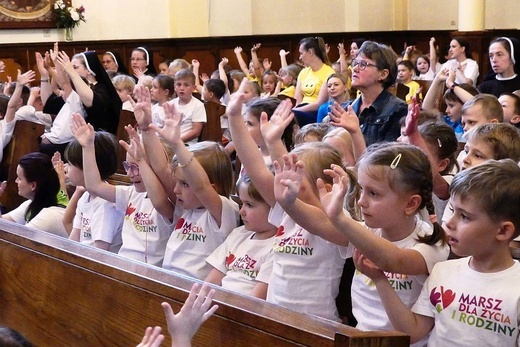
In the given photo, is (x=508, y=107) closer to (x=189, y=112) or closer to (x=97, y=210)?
(x=97, y=210)

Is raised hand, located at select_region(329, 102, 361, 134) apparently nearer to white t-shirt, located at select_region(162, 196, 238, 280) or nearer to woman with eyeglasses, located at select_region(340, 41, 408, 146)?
white t-shirt, located at select_region(162, 196, 238, 280)

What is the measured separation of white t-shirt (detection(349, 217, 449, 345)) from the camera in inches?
101

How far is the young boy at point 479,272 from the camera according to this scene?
225 centimetres

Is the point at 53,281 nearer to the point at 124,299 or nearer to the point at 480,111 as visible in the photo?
the point at 124,299

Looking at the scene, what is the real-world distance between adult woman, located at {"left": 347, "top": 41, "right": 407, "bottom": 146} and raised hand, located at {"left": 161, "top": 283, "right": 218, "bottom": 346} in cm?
257

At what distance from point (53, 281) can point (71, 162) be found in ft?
4.81

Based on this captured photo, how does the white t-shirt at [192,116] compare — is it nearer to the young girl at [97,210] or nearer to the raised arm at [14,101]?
the raised arm at [14,101]

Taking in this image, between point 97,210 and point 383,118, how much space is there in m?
1.55

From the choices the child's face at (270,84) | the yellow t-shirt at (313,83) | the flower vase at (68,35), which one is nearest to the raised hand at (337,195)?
the yellow t-shirt at (313,83)

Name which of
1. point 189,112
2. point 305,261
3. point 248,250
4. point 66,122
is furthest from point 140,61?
point 305,261

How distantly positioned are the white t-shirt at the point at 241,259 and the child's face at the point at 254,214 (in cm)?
6

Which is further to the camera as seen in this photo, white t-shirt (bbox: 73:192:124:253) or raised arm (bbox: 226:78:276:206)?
white t-shirt (bbox: 73:192:124:253)

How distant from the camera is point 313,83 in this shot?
26.4 ft

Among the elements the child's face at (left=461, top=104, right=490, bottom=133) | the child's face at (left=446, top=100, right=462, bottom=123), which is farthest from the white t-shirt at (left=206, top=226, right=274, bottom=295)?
the child's face at (left=446, top=100, right=462, bottom=123)
